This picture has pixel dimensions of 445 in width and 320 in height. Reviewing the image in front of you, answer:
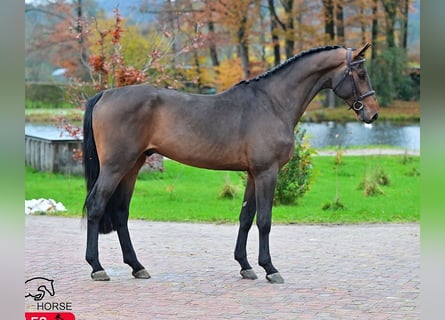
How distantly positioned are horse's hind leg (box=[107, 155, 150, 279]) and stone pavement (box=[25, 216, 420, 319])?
18 cm

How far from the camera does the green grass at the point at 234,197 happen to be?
9586 mm

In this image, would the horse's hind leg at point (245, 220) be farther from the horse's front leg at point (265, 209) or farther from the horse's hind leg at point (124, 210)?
the horse's hind leg at point (124, 210)

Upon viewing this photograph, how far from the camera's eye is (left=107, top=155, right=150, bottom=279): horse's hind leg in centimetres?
577

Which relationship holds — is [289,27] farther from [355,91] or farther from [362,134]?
[355,91]

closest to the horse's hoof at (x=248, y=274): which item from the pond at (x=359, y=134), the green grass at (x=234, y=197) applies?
the green grass at (x=234, y=197)

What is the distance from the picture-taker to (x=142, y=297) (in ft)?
16.2

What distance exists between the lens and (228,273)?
593cm

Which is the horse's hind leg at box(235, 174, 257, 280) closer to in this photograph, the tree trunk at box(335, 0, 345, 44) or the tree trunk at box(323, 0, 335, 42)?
the tree trunk at box(323, 0, 335, 42)

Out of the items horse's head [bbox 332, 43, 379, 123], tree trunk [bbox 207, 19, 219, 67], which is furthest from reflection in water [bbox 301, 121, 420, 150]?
horse's head [bbox 332, 43, 379, 123]

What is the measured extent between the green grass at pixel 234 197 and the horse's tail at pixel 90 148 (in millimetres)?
3691

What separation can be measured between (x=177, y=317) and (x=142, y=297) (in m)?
0.70

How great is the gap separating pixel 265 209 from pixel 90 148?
1.53 meters
